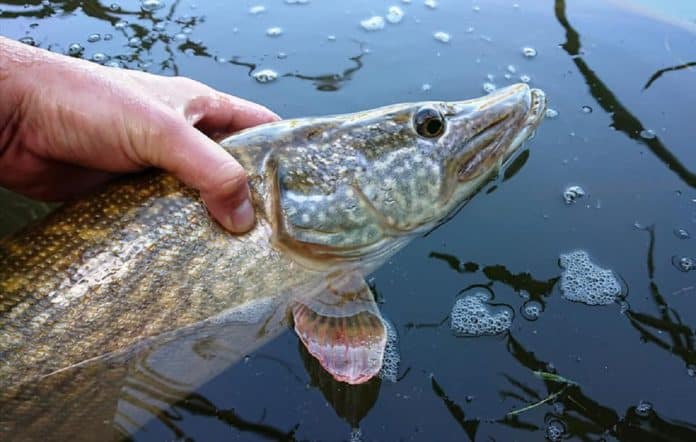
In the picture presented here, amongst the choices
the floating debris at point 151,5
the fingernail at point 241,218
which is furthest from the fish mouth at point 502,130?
the floating debris at point 151,5

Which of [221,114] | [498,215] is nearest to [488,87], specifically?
[498,215]

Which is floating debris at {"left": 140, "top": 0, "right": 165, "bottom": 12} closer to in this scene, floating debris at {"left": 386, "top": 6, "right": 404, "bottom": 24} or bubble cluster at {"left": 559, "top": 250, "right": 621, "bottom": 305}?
floating debris at {"left": 386, "top": 6, "right": 404, "bottom": 24}

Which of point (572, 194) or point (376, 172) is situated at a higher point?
point (376, 172)

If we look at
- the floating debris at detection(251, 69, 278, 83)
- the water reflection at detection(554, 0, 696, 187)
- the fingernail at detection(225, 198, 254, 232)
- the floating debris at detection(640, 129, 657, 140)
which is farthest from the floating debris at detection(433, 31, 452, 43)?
the fingernail at detection(225, 198, 254, 232)

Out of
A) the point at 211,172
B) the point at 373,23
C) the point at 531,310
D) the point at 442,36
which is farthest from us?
the point at 373,23

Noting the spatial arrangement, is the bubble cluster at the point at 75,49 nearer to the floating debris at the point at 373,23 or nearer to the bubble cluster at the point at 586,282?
the floating debris at the point at 373,23

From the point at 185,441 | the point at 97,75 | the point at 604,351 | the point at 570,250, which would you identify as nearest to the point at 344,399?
the point at 185,441

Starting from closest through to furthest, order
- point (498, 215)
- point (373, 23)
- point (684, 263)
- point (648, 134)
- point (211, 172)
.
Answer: point (211, 172) → point (684, 263) → point (498, 215) → point (648, 134) → point (373, 23)

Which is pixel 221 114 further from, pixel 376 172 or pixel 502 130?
pixel 502 130
